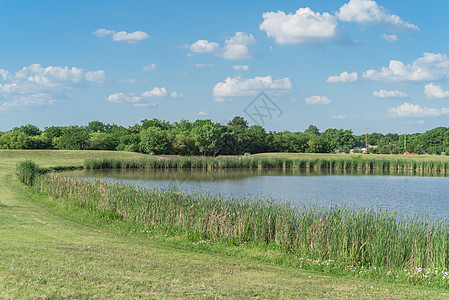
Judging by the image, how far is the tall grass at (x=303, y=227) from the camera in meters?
9.82

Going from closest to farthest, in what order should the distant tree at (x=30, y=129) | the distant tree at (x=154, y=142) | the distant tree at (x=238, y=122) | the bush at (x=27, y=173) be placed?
the bush at (x=27, y=173), the distant tree at (x=154, y=142), the distant tree at (x=30, y=129), the distant tree at (x=238, y=122)

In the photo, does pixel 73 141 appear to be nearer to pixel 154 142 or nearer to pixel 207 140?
pixel 154 142

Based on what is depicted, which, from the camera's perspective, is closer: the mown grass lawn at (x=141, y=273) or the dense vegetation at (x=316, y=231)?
the mown grass lawn at (x=141, y=273)

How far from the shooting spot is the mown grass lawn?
6391 millimetres

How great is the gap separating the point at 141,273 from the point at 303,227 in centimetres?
515

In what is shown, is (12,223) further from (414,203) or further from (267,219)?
(414,203)

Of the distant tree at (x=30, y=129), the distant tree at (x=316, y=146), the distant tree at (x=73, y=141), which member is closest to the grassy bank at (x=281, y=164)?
the distant tree at (x=73, y=141)

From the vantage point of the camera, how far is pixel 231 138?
273ft

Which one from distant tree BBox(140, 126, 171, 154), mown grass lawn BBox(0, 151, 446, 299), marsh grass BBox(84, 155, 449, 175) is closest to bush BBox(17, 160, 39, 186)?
mown grass lawn BBox(0, 151, 446, 299)

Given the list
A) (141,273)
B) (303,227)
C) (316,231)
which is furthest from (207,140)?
(141,273)

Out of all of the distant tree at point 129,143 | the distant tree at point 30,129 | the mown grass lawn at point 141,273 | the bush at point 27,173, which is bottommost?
the mown grass lawn at point 141,273

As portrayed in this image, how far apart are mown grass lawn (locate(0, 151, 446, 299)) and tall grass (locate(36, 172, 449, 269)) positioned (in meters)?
0.96

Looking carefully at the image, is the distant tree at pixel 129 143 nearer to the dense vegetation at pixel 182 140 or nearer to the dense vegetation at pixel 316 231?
the dense vegetation at pixel 182 140

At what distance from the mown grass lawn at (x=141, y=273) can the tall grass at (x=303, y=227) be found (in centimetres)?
96
